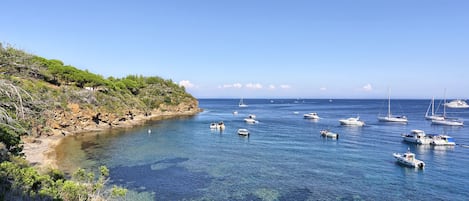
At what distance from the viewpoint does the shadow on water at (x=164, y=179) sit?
90.2ft

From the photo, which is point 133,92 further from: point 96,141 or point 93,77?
point 96,141

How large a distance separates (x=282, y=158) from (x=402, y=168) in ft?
53.2

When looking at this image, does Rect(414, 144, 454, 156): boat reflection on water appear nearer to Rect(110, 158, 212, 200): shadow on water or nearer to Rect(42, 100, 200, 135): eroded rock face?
Rect(110, 158, 212, 200): shadow on water

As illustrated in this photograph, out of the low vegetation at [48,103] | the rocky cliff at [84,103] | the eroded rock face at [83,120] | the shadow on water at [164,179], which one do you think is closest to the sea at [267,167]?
the shadow on water at [164,179]

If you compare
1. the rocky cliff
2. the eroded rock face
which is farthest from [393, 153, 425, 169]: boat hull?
the eroded rock face

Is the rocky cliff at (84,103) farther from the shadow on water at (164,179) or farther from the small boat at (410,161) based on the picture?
the small boat at (410,161)

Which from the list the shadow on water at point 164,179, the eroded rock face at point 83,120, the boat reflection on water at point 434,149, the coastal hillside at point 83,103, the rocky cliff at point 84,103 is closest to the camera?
the shadow on water at point 164,179

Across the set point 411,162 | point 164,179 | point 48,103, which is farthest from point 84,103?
point 411,162

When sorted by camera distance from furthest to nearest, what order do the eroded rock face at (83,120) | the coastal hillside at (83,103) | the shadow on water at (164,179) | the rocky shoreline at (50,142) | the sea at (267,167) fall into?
the eroded rock face at (83,120)
the coastal hillside at (83,103)
the rocky shoreline at (50,142)
the sea at (267,167)
the shadow on water at (164,179)

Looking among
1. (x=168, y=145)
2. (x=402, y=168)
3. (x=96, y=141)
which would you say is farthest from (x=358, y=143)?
(x=96, y=141)

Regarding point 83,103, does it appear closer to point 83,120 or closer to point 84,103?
point 84,103

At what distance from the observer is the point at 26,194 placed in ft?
50.2

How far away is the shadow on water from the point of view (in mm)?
27500

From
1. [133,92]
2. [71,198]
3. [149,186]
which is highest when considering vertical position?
[133,92]
